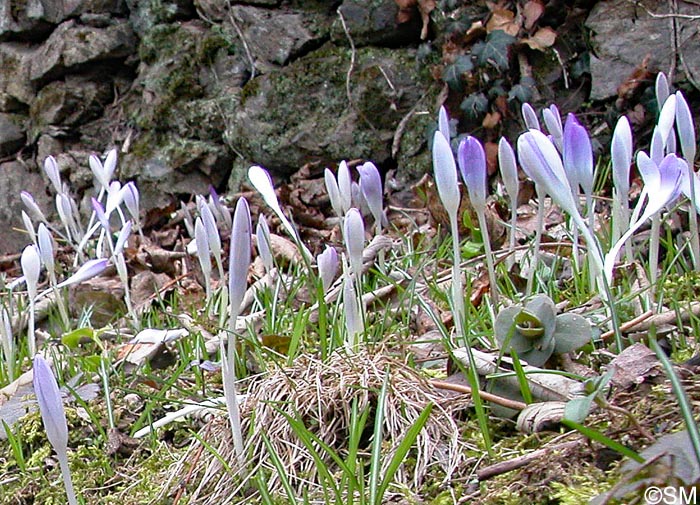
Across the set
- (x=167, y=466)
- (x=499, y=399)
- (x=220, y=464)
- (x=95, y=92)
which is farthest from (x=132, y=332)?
(x=95, y=92)

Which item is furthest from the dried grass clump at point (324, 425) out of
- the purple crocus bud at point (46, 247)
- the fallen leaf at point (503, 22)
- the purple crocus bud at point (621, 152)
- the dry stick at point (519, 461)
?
the fallen leaf at point (503, 22)

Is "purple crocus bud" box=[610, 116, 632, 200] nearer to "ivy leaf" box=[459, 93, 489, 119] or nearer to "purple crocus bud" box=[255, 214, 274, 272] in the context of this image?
"purple crocus bud" box=[255, 214, 274, 272]

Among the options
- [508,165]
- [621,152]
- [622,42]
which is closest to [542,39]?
[622,42]

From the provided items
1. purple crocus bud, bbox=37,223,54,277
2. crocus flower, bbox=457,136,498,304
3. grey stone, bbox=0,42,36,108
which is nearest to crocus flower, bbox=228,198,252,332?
crocus flower, bbox=457,136,498,304

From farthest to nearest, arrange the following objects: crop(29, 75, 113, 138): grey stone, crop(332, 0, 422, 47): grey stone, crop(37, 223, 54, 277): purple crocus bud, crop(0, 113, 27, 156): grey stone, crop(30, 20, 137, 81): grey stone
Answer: crop(0, 113, 27, 156): grey stone, crop(29, 75, 113, 138): grey stone, crop(30, 20, 137, 81): grey stone, crop(332, 0, 422, 47): grey stone, crop(37, 223, 54, 277): purple crocus bud

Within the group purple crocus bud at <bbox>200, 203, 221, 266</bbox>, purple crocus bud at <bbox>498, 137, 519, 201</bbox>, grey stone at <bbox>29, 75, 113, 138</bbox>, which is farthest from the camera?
grey stone at <bbox>29, 75, 113, 138</bbox>

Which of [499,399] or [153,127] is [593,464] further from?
[153,127]

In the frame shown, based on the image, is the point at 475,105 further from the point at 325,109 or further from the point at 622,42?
the point at 325,109
